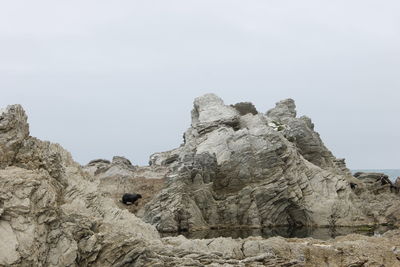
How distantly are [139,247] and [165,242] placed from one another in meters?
4.46

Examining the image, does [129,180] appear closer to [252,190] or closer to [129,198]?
[129,198]

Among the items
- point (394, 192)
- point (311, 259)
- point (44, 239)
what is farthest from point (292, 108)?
point (44, 239)

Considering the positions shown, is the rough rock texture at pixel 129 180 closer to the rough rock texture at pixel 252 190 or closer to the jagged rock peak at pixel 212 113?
the rough rock texture at pixel 252 190

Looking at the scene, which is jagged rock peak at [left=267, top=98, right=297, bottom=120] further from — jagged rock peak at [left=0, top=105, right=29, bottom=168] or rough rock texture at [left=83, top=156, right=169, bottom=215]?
jagged rock peak at [left=0, top=105, right=29, bottom=168]

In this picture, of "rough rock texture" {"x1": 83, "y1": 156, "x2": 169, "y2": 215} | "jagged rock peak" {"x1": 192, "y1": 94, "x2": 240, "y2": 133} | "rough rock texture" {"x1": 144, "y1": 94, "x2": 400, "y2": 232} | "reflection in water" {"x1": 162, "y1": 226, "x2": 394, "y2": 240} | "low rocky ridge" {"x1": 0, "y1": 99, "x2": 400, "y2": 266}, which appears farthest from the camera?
"jagged rock peak" {"x1": 192, "y1": 94, "x2": 240, "y2": 133}

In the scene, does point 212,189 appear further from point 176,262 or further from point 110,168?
point 176,262

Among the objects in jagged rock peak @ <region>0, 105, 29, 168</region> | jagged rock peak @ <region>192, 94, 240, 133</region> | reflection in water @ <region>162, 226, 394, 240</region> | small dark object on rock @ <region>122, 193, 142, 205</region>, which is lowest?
reflection in water @ <region>162, 226, 394, 240</region>

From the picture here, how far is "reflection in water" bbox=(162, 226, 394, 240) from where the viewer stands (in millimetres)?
49188

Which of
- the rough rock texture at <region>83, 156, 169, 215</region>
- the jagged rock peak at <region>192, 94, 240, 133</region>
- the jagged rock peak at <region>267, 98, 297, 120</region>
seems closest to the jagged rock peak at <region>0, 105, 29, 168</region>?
the rough rock texture at <region>83, 156, 169, 215</region>

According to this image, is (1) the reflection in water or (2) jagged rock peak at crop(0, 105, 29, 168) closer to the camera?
(2) jagged rock peak at crop(0, 105, 29, 168)

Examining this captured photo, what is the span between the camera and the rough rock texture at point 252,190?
193 ft

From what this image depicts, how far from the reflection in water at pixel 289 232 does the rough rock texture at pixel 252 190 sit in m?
3.31

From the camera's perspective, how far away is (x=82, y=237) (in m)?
24.1

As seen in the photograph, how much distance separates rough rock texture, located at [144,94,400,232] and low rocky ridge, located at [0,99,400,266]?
2147 centimetres
